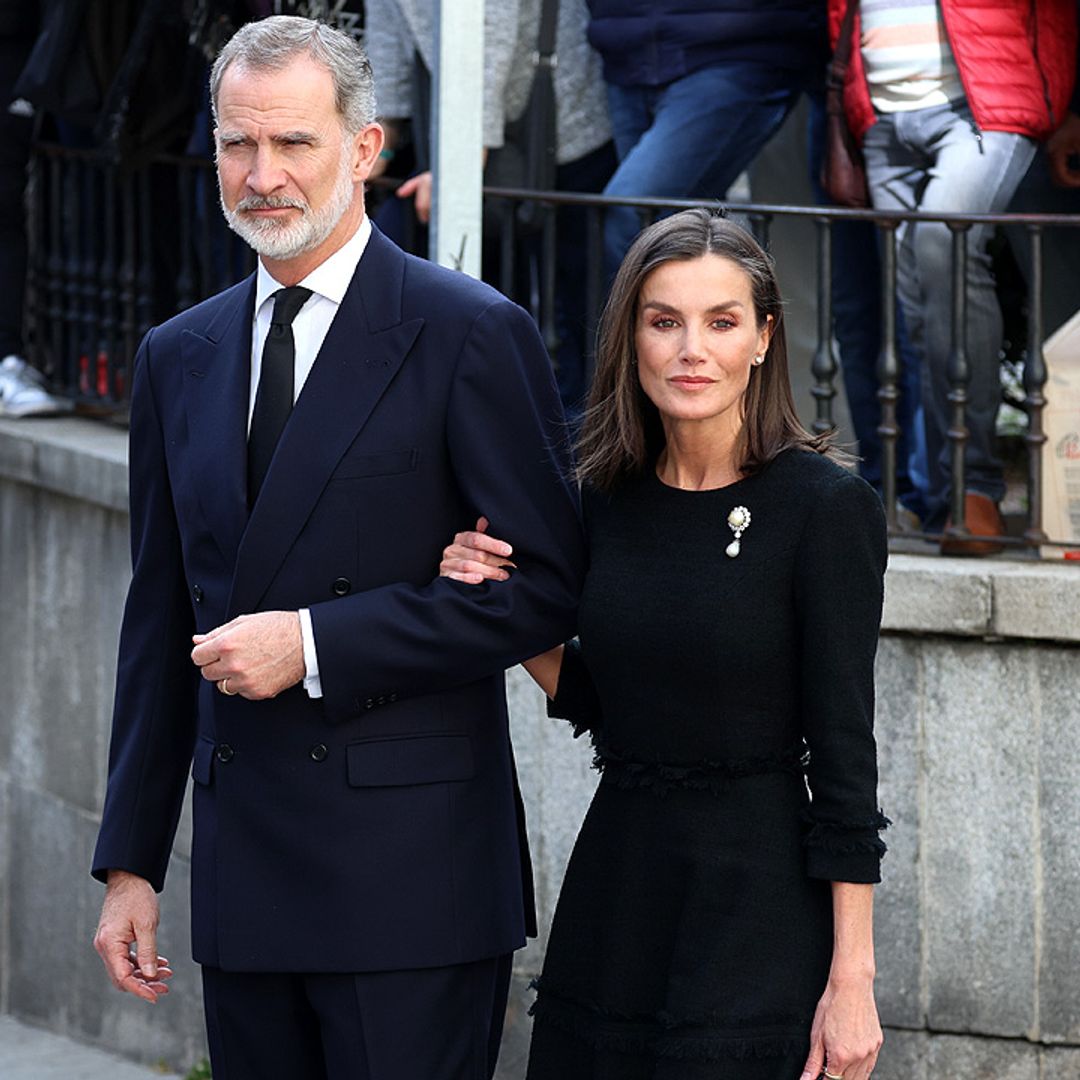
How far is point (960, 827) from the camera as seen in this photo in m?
5.00

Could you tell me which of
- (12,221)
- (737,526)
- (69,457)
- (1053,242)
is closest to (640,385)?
(737,526)

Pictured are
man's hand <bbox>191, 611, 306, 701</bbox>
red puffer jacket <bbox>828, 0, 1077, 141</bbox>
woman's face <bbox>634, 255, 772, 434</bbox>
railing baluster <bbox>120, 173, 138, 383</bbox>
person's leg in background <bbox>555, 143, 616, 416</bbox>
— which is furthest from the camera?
railing baluster <bbox>120, 173, 138, 383</bbox>

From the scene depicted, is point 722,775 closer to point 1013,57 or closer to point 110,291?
point 1013,57

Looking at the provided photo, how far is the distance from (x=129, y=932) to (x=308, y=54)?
132 centimetres

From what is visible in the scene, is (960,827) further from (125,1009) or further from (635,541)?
(125,1009)

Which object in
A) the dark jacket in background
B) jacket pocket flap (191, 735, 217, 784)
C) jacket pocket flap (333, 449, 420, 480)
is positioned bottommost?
jacket pocket flap (191, 735, 217, 784)

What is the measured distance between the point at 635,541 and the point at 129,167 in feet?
13.5

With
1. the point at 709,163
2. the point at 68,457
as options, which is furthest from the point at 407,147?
the point at 68,457

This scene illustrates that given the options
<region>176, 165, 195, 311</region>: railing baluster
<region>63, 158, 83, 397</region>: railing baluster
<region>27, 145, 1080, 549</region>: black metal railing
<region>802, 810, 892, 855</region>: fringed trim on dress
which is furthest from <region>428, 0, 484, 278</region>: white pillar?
<region>63, 158, 83, 397</region>: railing baluster

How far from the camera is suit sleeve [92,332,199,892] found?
11.4ft

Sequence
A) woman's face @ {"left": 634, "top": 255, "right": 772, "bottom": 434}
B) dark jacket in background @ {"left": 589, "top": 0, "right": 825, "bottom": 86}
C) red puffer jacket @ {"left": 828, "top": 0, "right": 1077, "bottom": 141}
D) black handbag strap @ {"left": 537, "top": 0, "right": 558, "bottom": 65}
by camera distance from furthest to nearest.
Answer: black handbag strap @ {"left": 537, "top": 0, "right": 558, "bottom": 65}
dark jacket in background @ {"left": 589, "top": 0, "right": 825, "bottom": 86}
red puffer jacket @ {"left": 828, "top": 0, "right": 1077, "bottom": 141}
woman's face @ {"left": 634, "top": 255, "right": 772, "bottom": 434}

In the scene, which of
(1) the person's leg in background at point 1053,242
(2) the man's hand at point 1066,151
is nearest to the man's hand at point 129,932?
(1) the person's leg in background at point 1053,242

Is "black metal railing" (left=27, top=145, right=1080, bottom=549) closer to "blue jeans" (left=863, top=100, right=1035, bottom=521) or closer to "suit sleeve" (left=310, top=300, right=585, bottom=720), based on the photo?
"blue jeans" (left=863, top=100, right=1035, bottom=521)

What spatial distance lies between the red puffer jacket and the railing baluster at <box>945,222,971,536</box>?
31 centimetres
